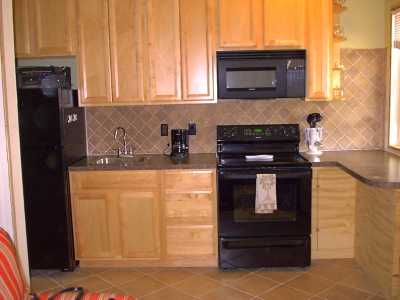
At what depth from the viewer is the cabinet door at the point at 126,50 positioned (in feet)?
11.9

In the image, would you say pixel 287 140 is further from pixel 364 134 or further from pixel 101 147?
pixel 101 147

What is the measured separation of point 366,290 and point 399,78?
6.26 feet

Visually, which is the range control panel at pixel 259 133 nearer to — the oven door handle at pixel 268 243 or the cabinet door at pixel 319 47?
the cabinet door at pixel 319 47

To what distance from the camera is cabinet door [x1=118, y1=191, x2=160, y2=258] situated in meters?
3.53

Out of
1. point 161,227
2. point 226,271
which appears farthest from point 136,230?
point 226,271

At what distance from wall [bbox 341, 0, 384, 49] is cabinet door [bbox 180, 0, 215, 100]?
1300 millimetres

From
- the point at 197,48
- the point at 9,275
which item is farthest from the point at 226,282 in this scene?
the point at 197,48

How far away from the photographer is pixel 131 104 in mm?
3709

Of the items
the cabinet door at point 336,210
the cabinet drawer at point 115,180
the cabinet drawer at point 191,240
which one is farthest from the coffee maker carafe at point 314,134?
the cabinet drawer at point 115,180

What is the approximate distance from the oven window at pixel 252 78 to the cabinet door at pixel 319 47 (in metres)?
0.33

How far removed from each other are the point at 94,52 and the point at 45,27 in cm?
47

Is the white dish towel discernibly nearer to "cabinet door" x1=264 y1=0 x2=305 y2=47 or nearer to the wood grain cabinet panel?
the wood grain cabinet panel

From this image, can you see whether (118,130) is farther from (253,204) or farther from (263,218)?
(263,218)

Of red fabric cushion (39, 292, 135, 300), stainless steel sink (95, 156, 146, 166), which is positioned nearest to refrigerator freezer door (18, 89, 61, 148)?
stainless steel sink (95, 156, 146, 166)
